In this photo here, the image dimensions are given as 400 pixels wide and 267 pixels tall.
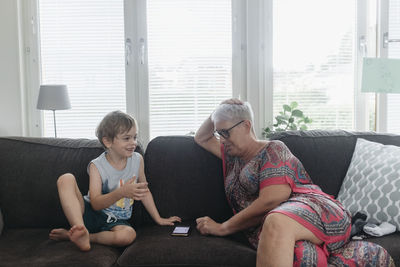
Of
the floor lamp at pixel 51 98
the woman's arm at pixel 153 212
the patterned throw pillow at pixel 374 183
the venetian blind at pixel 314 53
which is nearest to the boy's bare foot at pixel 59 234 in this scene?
the woman's arm at pixel 153 212

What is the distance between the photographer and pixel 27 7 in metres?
3.36

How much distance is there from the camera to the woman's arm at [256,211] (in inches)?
65.9

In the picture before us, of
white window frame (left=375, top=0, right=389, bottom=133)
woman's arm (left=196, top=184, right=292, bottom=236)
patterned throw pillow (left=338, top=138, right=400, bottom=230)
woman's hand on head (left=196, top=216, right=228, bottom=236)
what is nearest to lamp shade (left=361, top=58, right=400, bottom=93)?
patterned throw pillow (left=338, top=138, right=400, bottom=230)

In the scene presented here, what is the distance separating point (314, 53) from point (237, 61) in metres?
0.64

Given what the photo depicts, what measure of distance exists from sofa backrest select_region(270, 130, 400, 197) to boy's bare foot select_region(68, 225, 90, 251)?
1.05 m

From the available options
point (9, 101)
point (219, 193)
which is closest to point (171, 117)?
point (9, 101)

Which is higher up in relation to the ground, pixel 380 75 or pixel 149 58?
pixel 149 58

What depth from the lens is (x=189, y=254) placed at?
1.63m

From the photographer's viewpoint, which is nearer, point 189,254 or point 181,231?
point 189,254

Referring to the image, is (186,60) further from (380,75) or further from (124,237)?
(124,237)

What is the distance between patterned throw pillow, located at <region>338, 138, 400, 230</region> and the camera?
69.5 inches

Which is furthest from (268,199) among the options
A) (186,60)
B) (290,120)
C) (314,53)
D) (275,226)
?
(314,53)

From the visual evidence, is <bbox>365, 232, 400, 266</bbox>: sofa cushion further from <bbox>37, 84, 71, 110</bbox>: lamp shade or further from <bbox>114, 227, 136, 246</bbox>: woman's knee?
<bbox>37, 84, 71, 110</bbox>: lamp shade

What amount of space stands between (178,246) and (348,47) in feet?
8.29
